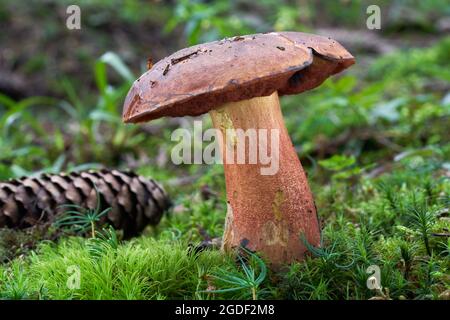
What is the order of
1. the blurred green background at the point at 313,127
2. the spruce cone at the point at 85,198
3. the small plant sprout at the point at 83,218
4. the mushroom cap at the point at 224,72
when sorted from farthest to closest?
the spruce cone at the point at 85,198, the small plant sprout at the point at 83,218, the blurred green background at the point at 313,127, the mushroom cap at the point at 224,72

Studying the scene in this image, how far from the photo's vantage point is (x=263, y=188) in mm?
1685

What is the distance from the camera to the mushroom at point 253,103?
1.39 meters

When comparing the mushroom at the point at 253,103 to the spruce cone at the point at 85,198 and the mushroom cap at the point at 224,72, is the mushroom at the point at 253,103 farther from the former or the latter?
the spruce cone at the point at 85,198

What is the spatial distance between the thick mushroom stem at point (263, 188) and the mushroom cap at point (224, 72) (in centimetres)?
14

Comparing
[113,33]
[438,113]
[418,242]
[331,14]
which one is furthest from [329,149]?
[331,14]

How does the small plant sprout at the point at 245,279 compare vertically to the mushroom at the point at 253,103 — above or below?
below

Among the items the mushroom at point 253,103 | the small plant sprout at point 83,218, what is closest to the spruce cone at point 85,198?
the small plant sprout at point 83,218

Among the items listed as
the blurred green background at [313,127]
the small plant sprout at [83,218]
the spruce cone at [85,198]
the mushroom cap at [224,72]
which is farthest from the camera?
the spruce cone at [85,198]

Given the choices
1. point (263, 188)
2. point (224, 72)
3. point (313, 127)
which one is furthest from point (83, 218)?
point (313, 127)

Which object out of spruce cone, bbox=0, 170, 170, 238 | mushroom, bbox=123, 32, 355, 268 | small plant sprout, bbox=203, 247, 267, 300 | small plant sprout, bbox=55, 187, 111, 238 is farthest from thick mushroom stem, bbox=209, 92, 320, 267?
spruce cone, bbox=0, 170, 170, 238

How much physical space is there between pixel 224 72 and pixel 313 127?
257 centimetres

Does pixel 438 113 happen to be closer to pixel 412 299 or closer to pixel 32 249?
pixel 412 299

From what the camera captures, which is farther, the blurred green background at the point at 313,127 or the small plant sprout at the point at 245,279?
the blurred green background at the point at 313,127
